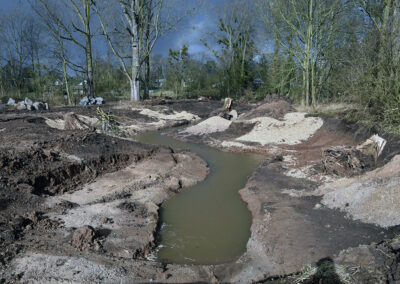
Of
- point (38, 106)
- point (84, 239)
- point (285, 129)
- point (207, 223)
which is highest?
point (38, 106)

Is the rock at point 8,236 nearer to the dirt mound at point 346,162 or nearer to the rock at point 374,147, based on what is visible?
the dirt mound at point 346,162

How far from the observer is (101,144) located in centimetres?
941

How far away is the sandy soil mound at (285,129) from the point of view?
13.0 meters

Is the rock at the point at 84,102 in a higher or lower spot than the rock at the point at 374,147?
higher

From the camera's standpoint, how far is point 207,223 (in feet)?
20.3

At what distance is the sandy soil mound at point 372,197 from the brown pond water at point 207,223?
185 centimetres

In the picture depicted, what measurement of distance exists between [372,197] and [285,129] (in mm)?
8397

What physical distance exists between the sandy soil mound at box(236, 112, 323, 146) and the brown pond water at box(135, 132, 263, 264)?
4.08m

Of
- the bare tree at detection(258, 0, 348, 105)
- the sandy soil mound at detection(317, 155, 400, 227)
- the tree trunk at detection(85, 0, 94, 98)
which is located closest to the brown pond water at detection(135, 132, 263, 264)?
the sandy soil mound at detection(317, 155, 400, 227)

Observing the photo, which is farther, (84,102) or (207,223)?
(84,102)

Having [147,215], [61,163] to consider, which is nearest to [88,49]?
[61,163]

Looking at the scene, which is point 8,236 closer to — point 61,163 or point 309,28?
point 61,163

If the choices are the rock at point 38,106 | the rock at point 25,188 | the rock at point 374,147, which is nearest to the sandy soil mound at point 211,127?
the rock at point 374,147

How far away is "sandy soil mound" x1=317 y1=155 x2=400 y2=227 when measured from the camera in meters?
5.38
